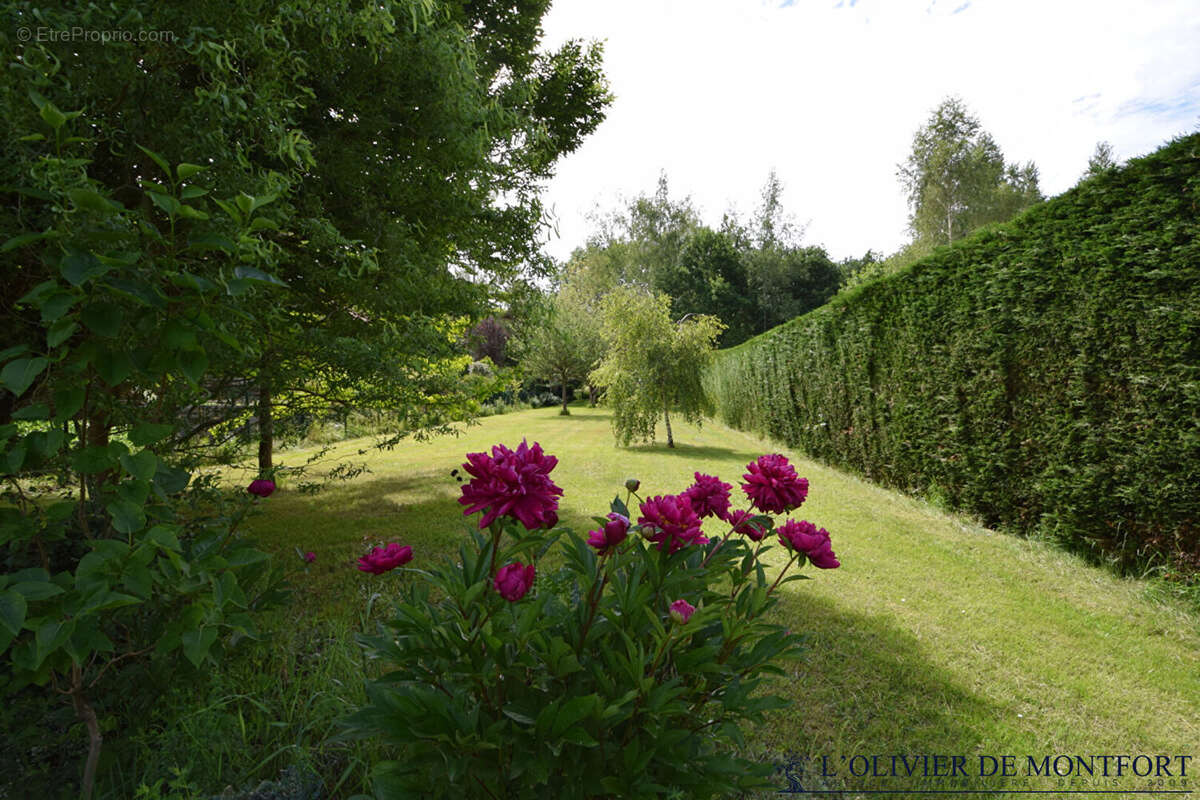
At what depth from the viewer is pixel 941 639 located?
3043mm

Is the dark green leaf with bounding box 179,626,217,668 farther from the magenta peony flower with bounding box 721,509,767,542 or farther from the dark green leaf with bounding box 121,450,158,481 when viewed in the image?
the magenta peony flower with bounding box 721,509,767,542

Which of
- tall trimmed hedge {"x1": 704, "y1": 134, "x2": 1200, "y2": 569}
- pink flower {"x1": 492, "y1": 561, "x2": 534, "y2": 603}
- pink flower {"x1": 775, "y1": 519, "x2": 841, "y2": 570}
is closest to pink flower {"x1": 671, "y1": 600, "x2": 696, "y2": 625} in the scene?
pink flower {"x1": 492, "y1": 561, "x2": 534, "y2": 603}

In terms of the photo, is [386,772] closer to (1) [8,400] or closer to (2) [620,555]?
(2) [620,555]

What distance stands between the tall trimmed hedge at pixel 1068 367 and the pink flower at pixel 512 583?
4.45m

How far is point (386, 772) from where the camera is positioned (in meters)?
1.23

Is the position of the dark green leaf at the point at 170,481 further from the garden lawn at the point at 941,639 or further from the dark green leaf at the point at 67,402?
the garden lawn at the point at 941,639

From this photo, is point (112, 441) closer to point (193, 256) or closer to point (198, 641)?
point (198, 641)

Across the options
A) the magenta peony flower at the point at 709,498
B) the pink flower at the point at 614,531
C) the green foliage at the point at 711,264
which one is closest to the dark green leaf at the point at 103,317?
the pink flower at the point at 614,531

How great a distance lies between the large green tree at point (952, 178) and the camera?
22.4 metres

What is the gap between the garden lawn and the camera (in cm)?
220

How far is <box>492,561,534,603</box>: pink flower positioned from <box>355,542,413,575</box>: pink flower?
18.7 inches

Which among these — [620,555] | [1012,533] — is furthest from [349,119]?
[1012,533]

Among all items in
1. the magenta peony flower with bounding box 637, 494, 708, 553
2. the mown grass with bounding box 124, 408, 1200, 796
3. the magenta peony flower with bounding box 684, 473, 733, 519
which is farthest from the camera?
the mown grass with bounding box 124, 408, 1200, 796

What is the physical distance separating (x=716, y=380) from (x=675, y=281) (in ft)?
51.8
